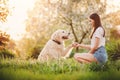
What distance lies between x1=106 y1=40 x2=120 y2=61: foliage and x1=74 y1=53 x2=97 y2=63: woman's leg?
0.86 m

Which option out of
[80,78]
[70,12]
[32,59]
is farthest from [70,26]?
[80,78]

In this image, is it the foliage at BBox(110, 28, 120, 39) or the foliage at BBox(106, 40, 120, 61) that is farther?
the foliage at BBox(110, 28, 120, 39)

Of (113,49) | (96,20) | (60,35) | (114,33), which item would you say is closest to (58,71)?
(60,35)

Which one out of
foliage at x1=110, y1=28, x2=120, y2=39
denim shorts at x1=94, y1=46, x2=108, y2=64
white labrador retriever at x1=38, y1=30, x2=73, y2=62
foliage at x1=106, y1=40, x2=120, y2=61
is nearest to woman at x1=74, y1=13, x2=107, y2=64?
denim shorts at x1=94, y1=46, x2=108, y2=64

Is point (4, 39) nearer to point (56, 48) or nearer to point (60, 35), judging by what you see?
point (56, 48)

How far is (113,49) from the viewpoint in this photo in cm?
1145

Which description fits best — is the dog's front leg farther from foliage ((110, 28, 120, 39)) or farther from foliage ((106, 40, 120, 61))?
foliage ((110, 28, 120, 39))

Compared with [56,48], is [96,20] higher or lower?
higher

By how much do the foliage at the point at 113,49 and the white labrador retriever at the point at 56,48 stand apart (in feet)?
3.33

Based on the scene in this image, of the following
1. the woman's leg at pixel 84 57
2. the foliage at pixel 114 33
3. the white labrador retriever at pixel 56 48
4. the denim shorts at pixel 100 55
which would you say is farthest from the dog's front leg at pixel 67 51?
the foliage at pixel 114 33

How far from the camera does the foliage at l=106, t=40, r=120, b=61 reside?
37.2 feet

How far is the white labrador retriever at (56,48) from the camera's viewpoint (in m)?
10.6

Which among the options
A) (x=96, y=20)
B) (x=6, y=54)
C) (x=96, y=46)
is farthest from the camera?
(x=6, y=54)

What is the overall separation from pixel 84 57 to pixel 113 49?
1.09 meters
